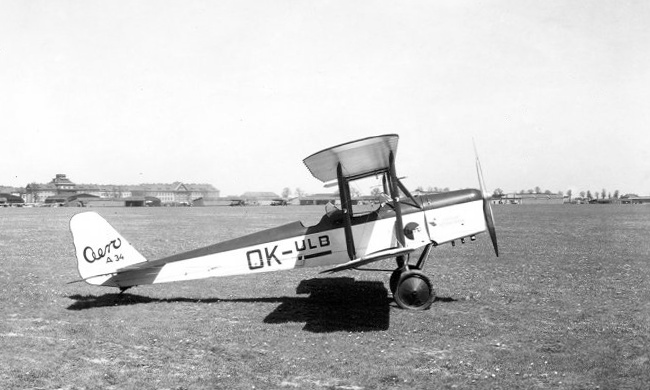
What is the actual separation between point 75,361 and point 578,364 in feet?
18.3

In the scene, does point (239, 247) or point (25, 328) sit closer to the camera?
point (25, 328)

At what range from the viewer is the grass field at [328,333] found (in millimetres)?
5188

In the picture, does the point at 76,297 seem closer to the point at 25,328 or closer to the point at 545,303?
the point at 25,328

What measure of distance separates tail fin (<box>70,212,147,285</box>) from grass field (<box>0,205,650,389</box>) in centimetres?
60

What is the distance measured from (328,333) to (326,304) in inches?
84.8

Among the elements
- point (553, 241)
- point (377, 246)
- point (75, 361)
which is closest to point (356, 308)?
point (377, 246)

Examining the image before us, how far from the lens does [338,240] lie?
8.58 metres

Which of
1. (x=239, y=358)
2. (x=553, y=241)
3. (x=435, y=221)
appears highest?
(x=435, y=221)

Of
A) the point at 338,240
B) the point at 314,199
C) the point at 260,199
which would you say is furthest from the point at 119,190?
the point at 338,240

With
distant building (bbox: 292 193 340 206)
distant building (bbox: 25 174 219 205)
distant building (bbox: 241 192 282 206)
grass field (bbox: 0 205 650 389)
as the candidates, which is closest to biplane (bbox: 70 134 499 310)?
grass field (bbox: 0 205 650 389)

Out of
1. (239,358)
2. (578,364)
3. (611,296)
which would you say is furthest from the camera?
(611,296)

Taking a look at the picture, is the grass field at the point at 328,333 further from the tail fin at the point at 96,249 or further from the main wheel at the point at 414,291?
the tail fin at the point at 96,249

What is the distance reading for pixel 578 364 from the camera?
18.0 ft

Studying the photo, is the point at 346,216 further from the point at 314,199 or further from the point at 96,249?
the point at 314,199
